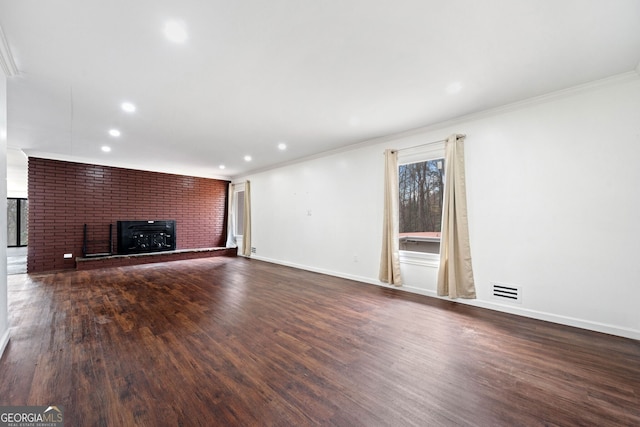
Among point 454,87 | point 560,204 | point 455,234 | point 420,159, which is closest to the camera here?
point 454,87

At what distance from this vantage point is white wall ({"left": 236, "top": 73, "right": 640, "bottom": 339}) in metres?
2.52

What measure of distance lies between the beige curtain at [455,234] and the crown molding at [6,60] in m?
4.68

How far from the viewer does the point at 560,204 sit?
2838 millimetres

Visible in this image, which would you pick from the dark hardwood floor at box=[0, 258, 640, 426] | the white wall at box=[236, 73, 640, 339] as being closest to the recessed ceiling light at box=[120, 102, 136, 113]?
the dark hardwood floor at box=[0, 258, 640, 426]

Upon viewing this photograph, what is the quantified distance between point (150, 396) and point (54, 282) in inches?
188

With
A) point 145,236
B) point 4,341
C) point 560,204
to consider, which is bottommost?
point 4,341

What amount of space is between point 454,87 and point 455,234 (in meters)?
1.90

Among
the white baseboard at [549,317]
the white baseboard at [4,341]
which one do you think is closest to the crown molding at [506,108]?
the white baseboard at [549,317]

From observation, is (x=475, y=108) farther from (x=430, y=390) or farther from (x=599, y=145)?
(x=430, y=390)

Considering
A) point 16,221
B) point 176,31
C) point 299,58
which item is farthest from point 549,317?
point 16,221

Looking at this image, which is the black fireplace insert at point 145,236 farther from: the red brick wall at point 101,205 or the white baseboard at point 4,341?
the white baseboard at point 4,341

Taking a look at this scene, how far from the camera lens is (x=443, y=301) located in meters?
3.58

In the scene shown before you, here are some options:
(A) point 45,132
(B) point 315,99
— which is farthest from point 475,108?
(A) point 45,132

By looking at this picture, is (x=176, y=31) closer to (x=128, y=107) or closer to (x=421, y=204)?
(x=128, y=107)
